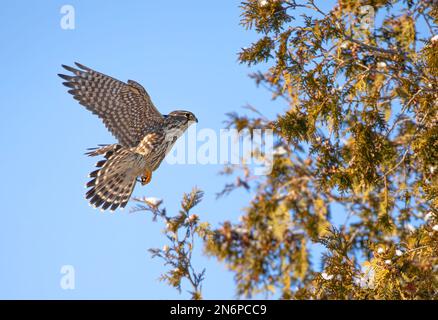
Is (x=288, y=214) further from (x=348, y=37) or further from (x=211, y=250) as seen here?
(x=348, y=37)

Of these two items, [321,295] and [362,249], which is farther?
[362,249]

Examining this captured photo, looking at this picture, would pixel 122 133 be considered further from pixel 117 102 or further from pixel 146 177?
pixel 146 177

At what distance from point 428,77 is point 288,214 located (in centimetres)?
390

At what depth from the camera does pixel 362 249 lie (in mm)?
9891

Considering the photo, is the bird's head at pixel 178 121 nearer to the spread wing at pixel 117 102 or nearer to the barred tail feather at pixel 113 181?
the spread wing at pixel 117 102

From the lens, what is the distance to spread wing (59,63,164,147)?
25.2 ft

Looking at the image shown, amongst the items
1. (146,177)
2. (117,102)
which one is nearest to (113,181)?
(146,177)

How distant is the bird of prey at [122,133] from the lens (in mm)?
7723

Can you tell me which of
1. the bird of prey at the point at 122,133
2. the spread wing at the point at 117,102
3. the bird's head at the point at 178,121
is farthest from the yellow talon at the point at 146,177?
the bird's head at the point at 178,121

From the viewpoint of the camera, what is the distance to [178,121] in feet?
27.2

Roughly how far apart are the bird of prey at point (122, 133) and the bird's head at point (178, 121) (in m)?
0.01

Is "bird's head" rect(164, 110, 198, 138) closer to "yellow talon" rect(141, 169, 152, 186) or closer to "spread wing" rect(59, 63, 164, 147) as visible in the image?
"spread wing" rect(59, 63, 164, 147)
